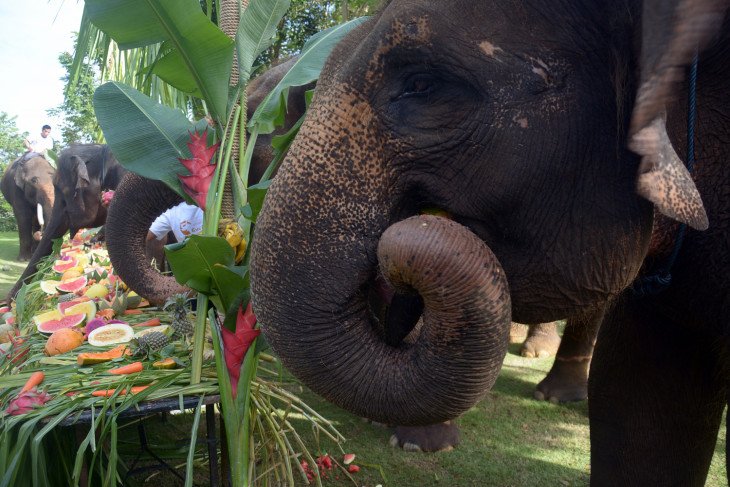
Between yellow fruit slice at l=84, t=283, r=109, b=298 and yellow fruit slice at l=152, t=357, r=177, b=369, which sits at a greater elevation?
yellow fruit slice at l=84, t=283, r=109, b=298

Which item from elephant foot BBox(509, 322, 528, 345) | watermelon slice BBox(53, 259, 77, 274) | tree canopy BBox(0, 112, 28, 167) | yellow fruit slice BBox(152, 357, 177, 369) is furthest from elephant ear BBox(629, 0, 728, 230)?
tree canopy BBox(0, 112, 28, 167)

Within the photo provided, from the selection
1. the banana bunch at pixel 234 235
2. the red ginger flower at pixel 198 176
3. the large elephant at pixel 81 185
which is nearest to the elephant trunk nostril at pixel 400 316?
the banana bunch at pixel 234 235

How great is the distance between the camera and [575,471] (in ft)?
10.8

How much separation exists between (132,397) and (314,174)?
1.26m

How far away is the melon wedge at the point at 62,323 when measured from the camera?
3.00m

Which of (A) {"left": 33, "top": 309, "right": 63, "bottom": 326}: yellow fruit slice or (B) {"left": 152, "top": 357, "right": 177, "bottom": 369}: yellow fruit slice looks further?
(A) {"left": 33, "top": 309, "right": 63, "bottom": 326}: yellow fruit slice

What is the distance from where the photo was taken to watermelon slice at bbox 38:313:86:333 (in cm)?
300

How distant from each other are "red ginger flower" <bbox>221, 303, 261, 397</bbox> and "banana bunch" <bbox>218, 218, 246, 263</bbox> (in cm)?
30

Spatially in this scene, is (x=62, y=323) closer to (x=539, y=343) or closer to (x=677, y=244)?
(x=677, y=244)

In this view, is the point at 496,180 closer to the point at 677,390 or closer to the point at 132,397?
the point at 677,390

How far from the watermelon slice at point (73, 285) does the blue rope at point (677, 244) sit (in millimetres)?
3422

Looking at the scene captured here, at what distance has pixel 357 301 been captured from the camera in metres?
1.26

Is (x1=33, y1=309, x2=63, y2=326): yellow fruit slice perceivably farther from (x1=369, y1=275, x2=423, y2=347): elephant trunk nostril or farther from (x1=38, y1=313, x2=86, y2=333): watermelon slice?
(x1=369, y1=275, x2=423, y2=347): elephant trunk nostril

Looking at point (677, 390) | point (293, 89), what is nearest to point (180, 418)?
point (293, 89)
